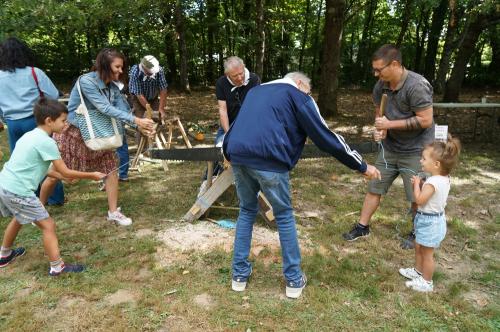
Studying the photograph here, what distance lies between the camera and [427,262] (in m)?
3.10

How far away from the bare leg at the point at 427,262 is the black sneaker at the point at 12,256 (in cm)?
350

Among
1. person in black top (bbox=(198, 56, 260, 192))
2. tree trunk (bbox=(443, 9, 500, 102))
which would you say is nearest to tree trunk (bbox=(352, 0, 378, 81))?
tree trunk (bbox=(443, 9, 500, 102))

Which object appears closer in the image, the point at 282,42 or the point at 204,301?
the point at 204,301

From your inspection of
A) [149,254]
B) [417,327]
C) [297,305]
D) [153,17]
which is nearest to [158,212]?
[149,254]

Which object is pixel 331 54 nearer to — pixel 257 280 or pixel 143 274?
pixel 257 280

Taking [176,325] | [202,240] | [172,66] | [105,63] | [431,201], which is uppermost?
[172,66]

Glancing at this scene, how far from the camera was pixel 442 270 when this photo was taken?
3.51m

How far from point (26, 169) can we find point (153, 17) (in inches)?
285

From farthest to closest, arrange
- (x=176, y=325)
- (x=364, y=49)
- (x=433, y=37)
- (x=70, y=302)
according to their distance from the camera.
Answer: (x=364, y=49)
(x=433, y=37)
(x=70, y=302)
(x=176, y=325)

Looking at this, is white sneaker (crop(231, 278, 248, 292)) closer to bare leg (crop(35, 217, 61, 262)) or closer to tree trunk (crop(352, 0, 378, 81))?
bare leg (crop(35, 217, 61, 262))

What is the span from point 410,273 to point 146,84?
4531 millimetres

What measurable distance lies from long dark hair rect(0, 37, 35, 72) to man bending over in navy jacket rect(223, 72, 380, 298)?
2.49 meters

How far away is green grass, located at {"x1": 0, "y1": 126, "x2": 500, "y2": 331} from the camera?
2.82m

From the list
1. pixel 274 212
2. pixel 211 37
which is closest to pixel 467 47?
pixel 274 212
